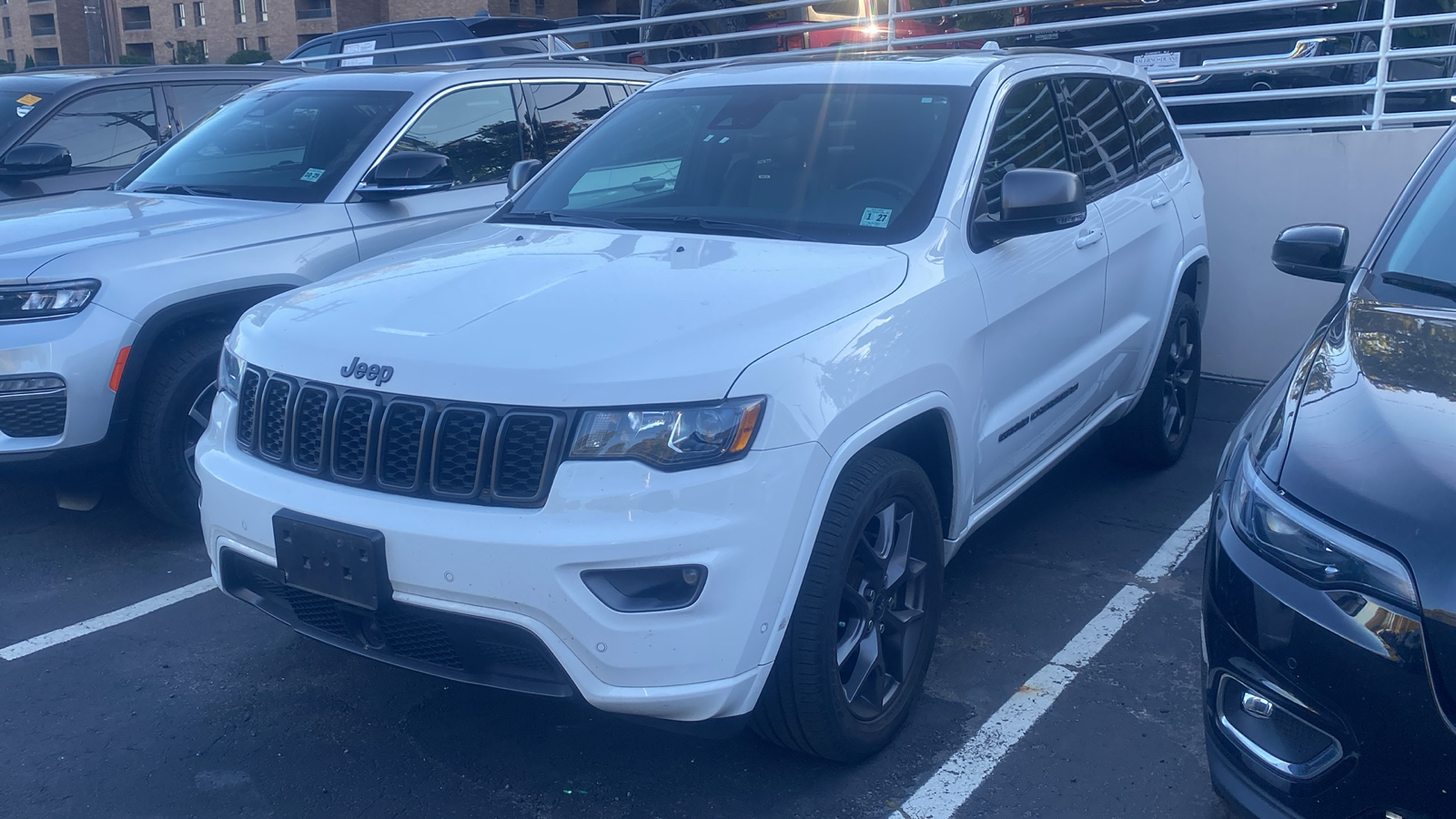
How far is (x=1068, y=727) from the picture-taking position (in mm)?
3271

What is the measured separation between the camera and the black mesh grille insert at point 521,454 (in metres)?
2.59

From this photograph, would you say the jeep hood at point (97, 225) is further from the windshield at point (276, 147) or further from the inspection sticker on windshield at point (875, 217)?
the inspection sticker on windshield at point (875, 217)

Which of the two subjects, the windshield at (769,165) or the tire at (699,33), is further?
the tire at (699,33)

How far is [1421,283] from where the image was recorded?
319 cm

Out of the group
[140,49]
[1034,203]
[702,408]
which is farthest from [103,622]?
[140,49]

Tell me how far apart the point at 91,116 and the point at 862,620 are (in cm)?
563

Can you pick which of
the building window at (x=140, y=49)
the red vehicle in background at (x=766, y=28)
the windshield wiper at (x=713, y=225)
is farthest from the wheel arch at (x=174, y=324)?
the building window at (x=140, y=49)

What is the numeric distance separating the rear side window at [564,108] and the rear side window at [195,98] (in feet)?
6.66

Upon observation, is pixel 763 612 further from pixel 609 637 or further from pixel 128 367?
pixel 128 367

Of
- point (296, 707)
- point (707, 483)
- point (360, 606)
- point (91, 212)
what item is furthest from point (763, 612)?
point (91, 212)

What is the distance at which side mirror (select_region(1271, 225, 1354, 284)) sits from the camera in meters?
3.64

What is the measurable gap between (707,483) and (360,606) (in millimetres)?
862

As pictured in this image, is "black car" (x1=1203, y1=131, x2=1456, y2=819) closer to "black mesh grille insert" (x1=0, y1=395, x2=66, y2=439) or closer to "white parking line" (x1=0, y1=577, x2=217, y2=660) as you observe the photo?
"white parking line" (x1=0, y1=577, x2=217, y2=660)

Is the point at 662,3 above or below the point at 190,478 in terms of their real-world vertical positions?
above
